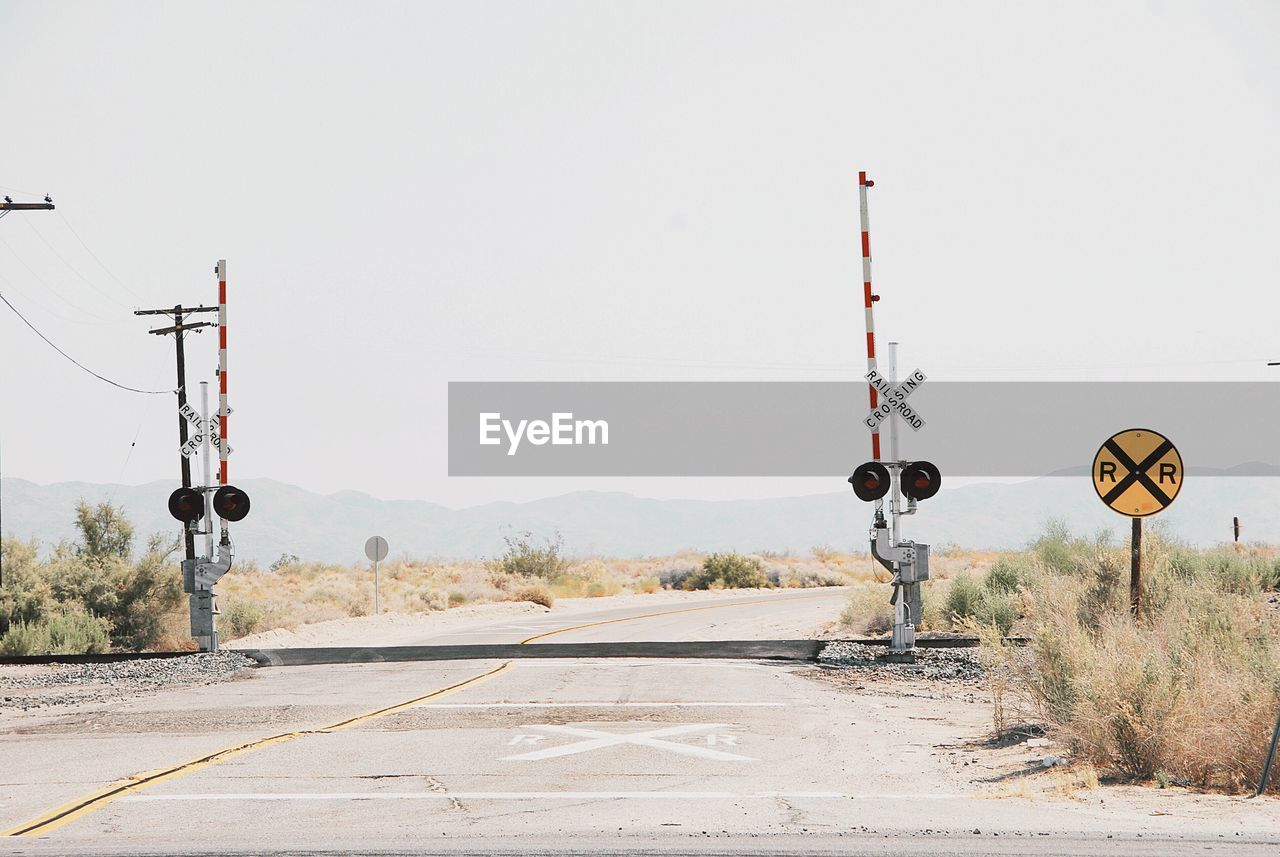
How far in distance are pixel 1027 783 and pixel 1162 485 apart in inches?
204

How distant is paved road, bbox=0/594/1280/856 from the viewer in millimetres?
8320

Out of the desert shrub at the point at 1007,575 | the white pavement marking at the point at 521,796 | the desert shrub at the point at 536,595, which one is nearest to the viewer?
the white pavement marking at the point at 521,796

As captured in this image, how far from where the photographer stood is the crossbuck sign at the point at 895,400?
62.1 feet

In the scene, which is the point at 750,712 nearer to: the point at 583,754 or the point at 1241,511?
the point at 583,754

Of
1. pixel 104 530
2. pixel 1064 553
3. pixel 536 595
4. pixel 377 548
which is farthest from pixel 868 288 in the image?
pixel 104 530

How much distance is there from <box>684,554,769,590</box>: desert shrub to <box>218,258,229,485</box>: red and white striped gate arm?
133 ft

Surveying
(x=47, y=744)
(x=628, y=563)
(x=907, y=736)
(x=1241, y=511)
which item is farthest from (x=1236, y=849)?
(x=1241, y=511)

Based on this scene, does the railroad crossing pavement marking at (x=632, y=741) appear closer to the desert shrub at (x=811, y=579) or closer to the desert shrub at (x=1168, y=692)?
the desert shrub at (x=1168, y=692)

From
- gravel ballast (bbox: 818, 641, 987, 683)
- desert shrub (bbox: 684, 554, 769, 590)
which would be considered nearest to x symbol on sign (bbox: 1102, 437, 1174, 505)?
gravel ballast (bbox: 818, 641, 987, 683)

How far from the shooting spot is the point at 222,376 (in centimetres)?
2242

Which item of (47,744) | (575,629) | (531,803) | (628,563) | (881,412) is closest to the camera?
(531,803)

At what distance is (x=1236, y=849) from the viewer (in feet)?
25.9

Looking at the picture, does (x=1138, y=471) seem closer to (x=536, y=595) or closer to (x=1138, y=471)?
(x=1138, y=471)

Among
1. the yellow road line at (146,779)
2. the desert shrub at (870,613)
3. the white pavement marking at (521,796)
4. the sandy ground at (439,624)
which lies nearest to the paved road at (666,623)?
the sandy ground at (439,624)
